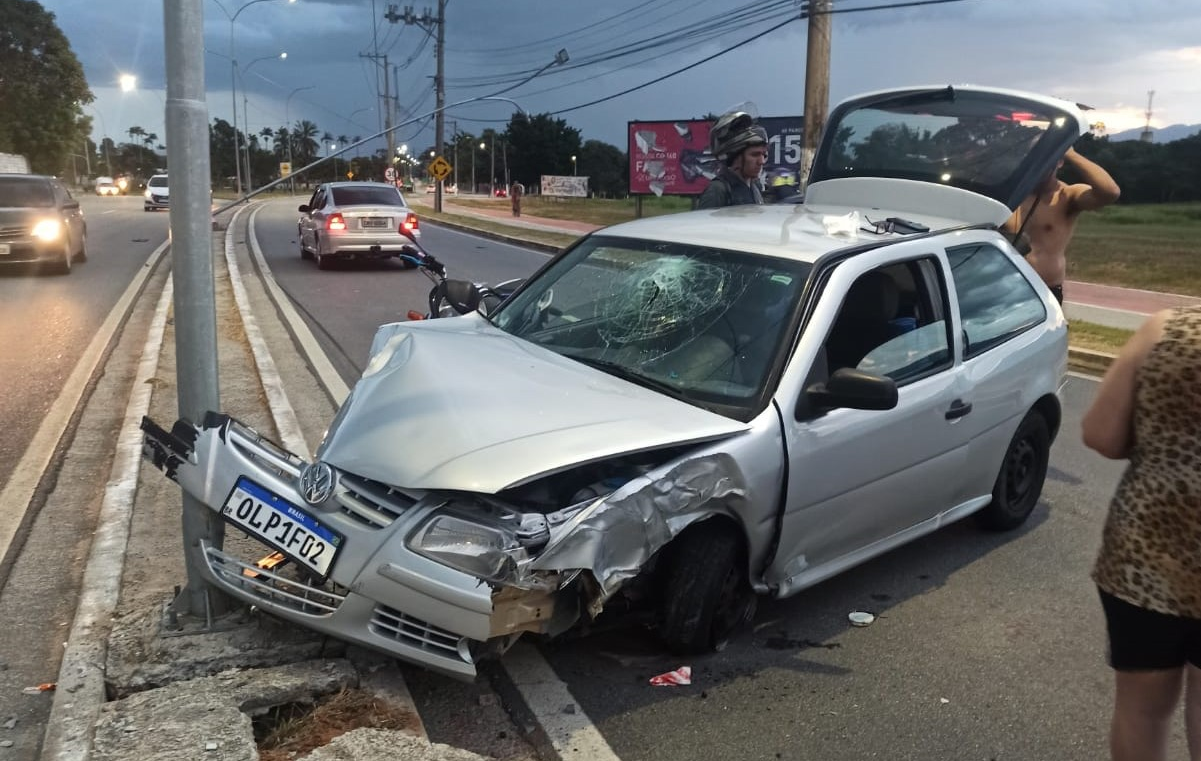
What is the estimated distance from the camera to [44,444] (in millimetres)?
6297

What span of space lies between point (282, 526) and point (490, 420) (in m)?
0.77

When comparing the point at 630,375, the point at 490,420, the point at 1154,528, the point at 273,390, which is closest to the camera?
the point at 1154,528

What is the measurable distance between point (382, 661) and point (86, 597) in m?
1.39

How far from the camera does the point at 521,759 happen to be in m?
3.13

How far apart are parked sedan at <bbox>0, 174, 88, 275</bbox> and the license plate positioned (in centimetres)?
1400

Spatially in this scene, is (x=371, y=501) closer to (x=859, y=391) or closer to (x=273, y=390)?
(x=859, y=391)

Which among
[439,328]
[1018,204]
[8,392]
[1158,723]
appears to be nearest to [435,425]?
[439,328]

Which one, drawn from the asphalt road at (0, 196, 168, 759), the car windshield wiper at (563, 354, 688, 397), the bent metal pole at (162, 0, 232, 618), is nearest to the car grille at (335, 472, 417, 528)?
the bent metal pole at (162, 0, 232, 618)

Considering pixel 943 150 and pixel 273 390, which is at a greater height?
pixel 943 150

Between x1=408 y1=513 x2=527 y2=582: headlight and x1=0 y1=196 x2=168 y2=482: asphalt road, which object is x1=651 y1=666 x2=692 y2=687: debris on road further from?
x1=0 y1=196 x2=168 y2=482: asphalt road

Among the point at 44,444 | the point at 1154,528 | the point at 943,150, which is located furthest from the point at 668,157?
the point at 1154,528

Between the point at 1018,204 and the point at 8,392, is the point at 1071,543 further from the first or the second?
the point at 8,392

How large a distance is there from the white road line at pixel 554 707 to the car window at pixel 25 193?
15.1 meters

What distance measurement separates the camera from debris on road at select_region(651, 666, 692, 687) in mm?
3562
